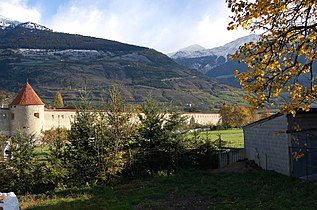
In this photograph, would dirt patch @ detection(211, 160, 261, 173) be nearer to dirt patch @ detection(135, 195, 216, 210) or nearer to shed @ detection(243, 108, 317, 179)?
shed @ detection(243, 108, 317, 179)

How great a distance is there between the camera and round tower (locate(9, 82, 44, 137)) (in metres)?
50.4

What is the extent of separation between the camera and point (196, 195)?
12.2m

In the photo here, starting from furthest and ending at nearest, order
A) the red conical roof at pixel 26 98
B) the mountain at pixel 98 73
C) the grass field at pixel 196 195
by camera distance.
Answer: the mountain at pixel 98 73, the red conical roof at pixel 26 98, the grass field at pixel 196 195

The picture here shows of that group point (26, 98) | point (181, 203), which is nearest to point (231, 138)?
point (26, 98)

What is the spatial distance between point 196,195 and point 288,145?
208 inches

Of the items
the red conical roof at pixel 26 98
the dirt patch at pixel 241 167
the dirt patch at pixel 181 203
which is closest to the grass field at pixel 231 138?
the dirt patch at pixel 241 167

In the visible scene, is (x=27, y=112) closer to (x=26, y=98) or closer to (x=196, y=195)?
(x=26, y=98)

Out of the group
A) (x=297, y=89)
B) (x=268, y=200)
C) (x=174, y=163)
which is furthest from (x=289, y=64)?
(x=174, y=163)

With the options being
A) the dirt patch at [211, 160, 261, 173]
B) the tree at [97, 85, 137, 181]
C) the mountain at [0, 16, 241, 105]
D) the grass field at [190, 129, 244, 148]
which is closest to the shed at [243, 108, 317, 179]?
the dirt patch at [211, 160, 261, 173]

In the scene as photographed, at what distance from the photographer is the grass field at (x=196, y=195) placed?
10.4m

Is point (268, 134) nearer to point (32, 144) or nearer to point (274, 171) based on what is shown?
point (274, 171)

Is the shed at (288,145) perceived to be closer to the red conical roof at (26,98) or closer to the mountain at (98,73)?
the red conical roof at (26,98)

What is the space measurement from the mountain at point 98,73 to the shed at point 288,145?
80657 mm

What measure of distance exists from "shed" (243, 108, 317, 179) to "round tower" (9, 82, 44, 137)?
1585 inches
